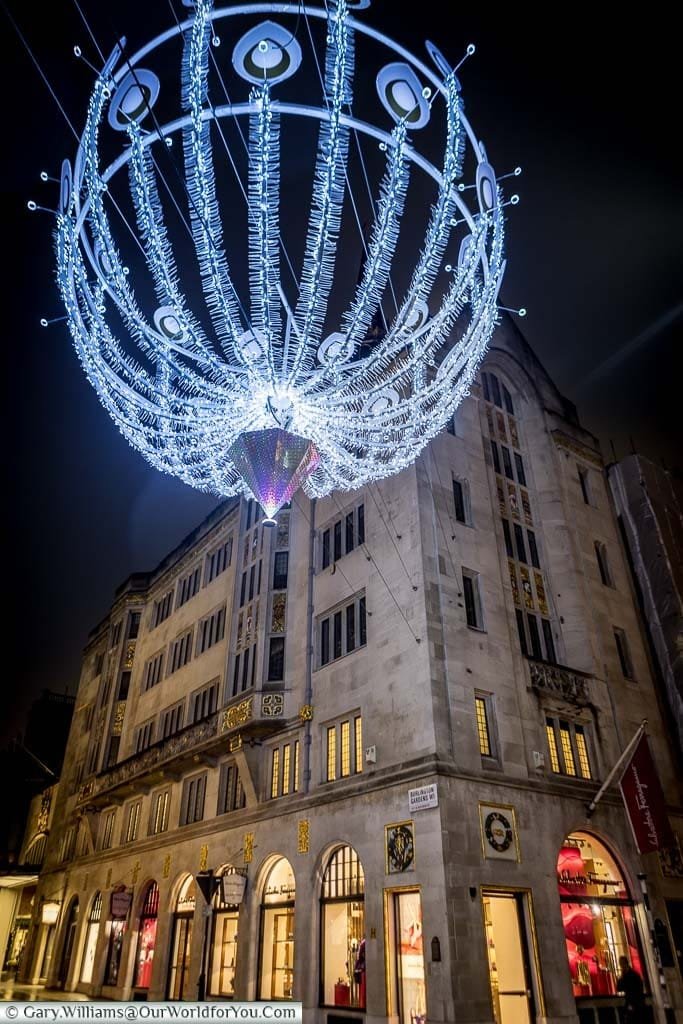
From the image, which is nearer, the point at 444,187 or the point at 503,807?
the point at 444,187

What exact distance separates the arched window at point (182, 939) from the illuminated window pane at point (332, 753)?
10.1 meters

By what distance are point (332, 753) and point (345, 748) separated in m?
0.75

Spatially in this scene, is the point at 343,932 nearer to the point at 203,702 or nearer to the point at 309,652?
the point at 309,652

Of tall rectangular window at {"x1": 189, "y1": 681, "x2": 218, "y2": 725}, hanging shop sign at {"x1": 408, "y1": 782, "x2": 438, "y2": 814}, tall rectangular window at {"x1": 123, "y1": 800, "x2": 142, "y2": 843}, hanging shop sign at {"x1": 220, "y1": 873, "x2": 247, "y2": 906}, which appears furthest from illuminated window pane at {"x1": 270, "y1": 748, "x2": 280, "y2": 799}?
tall rectangular window at {"x1": 123, "y1": 800, "x2": 142, "y2": 843}

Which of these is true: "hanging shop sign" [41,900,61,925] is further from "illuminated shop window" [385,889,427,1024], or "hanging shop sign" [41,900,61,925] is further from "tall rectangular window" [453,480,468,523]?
"tall rectangular window" [453,480,468,523]

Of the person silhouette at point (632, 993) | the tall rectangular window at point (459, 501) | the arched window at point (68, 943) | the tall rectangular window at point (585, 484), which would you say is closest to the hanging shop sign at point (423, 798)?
the person silhouette at point (632, 993)

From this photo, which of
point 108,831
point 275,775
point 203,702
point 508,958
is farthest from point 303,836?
point 108,831

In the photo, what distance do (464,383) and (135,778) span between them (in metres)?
28.4

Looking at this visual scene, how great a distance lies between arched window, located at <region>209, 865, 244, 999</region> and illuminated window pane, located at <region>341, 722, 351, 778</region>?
5658 millimetres

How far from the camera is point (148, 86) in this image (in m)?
8.70

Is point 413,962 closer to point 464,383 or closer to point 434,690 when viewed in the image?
point 434,690

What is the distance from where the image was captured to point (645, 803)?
20.4 metres

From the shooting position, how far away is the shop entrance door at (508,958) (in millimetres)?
16938

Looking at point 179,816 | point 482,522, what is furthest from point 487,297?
point 179,816
